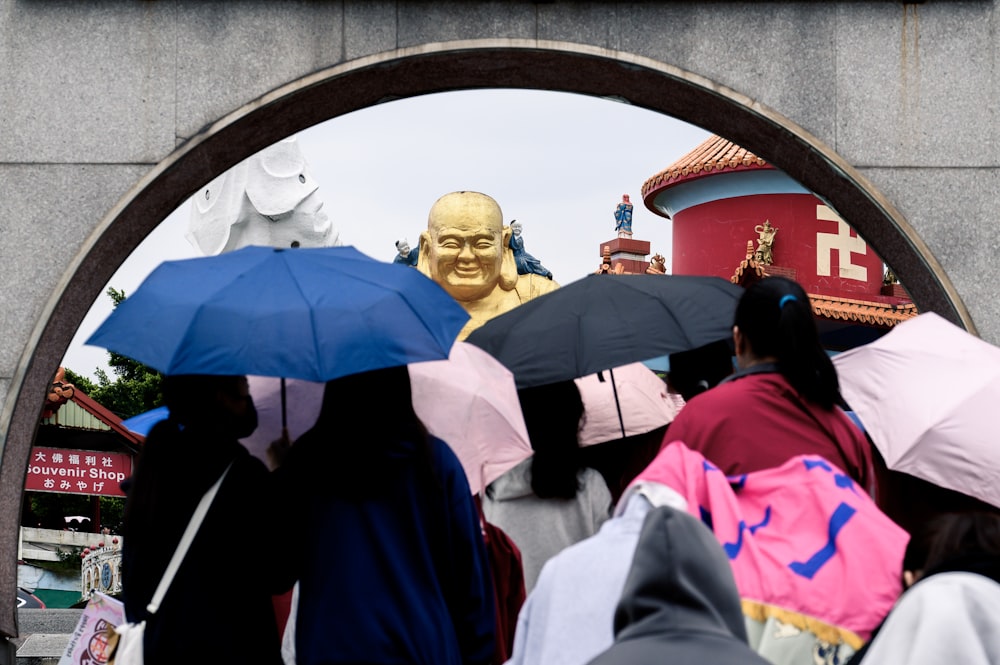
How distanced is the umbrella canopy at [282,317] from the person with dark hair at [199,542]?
0.44 feet

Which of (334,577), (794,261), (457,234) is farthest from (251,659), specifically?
(794,261)

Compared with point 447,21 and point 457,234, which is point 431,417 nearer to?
point 447,21

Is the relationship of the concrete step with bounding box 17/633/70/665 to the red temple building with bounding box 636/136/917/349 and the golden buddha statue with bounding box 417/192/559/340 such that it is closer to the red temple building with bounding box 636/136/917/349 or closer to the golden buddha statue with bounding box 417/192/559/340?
→ the golden buddha statue with bounding box 417/192/559/340

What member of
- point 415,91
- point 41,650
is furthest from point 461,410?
point 41,650

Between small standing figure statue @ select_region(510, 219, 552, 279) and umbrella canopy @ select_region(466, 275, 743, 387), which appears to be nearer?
umbrella canopy @ select_region(466, 275, 743, 387)

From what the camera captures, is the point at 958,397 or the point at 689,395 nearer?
the point at 958,397

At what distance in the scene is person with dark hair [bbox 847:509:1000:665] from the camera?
7.68ft

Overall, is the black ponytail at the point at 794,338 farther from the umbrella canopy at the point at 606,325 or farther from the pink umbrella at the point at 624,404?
the pink umbrella at the point at 624,404

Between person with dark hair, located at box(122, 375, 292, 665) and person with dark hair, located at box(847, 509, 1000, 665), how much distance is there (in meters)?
1.44

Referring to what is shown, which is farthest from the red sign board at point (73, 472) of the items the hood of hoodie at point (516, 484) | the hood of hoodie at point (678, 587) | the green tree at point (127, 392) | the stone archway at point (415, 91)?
the hood of hoodie at point (678, 587)

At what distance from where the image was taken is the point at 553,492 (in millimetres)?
4195

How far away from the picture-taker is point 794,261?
59.3ft

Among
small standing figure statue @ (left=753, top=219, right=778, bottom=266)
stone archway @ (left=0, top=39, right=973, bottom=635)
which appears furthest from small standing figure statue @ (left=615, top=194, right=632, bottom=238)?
stone archway @ (left=0, top=39, right=973, bottom=635)

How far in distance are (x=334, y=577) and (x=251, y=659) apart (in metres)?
0.32
